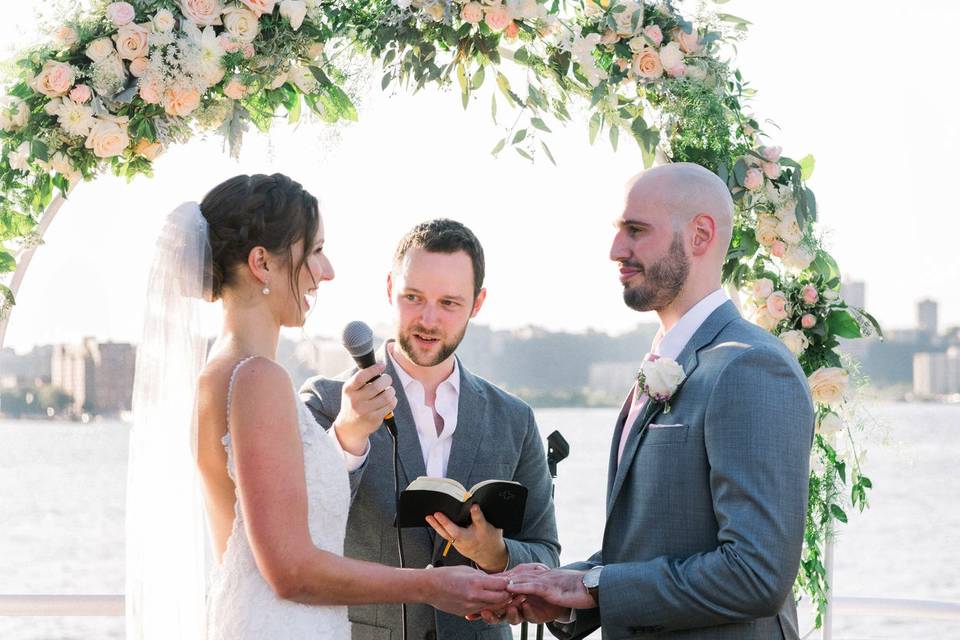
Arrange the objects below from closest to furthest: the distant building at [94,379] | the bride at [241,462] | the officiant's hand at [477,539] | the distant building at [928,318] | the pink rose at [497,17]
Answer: the bride at [241,462] → the officiant's hand at [477,539] → the pink rose at [497,17] → the distant building at [94,379] → the distant building at [928,318]

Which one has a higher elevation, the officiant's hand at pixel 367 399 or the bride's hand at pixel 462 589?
the officiant's hand at pixel 367 399

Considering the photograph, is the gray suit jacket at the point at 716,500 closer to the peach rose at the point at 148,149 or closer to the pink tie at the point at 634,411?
the pink tie at the point at 634,411

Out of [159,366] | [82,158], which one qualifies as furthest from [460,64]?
[159,366]

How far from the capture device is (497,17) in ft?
13.9

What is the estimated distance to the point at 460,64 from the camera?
14.6ft

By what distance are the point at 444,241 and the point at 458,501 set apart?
960mm

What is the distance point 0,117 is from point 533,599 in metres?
2.33

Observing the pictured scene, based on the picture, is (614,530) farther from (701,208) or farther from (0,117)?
(0,117)

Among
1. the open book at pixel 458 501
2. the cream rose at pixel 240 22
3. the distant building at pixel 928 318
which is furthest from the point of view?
the distant building at pixel 928 318

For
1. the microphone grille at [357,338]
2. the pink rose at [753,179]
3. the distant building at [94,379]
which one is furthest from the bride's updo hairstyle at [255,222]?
the distant building at [94,379]

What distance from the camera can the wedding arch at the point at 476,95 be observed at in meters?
4.03

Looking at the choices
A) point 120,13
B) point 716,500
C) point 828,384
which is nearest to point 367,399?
point 716,500

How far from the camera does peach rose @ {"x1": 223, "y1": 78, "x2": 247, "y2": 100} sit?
4148 millimetres

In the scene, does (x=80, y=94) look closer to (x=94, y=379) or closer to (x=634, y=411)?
(x=634, y=411)
